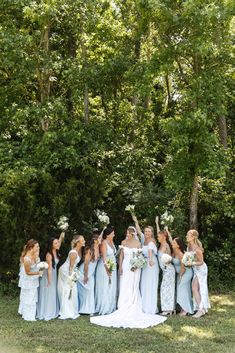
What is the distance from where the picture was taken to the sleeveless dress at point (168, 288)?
10875 millimetres

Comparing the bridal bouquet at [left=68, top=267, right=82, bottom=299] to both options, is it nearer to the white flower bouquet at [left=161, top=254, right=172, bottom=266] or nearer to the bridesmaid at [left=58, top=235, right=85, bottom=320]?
the bridesmaid at [left=58, top=235, right=85, bottom=320]

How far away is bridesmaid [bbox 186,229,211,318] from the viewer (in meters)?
10.7

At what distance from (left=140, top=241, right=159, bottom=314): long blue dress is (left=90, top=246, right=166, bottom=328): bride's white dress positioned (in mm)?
201

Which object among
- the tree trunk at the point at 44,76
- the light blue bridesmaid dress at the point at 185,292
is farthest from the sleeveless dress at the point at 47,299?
the tree trunk at the point at 44,76

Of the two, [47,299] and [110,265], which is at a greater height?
[110,265]

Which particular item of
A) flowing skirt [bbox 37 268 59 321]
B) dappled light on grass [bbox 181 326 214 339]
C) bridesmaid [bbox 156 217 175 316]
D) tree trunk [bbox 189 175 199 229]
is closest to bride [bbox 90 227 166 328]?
bridesmaid [bbox 156 217 175 316]

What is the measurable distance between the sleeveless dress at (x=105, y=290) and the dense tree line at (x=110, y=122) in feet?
7.49

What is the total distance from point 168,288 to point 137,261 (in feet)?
3.26

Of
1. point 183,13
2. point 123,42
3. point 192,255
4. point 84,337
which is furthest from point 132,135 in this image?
point 84,337

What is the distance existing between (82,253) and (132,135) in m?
5.52

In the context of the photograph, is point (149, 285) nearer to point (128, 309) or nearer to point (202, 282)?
point (128, 309)

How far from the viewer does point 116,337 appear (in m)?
9.00

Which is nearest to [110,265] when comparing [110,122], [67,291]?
[67,291]

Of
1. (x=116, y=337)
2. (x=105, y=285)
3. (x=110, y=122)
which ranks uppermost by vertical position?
(x=110, y=122)
